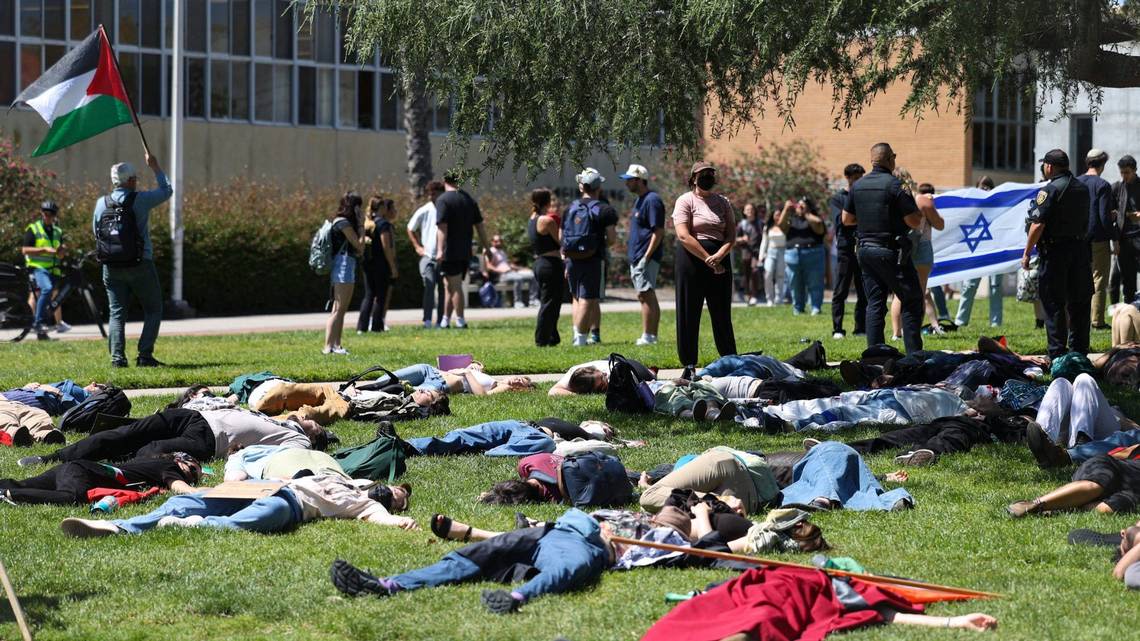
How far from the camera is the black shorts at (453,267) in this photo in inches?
749

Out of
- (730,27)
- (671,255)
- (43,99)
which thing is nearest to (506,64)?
(730,27)

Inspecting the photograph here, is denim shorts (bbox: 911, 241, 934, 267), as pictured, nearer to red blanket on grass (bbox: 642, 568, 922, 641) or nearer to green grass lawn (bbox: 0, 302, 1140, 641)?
green grass lawn (bbox: 0, 302, 1140, 641)

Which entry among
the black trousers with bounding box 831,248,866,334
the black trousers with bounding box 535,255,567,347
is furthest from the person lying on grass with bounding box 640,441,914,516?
the black trousers with bounding box 831,248,866,334

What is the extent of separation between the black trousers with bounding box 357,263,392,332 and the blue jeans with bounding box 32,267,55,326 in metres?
4.25

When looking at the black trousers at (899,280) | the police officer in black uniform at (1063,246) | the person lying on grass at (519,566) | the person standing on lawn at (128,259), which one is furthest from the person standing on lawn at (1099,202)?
the person lying on grass at (519,566)

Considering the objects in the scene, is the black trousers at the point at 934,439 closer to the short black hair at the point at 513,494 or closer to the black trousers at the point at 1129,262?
the short black hair at the point at 513,494

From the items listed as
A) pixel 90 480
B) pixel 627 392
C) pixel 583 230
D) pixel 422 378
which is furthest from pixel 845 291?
pixel 90 480

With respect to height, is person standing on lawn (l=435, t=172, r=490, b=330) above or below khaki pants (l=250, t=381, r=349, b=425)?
above

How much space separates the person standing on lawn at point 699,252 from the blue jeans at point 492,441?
297cm

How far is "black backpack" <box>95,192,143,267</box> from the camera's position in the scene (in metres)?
14.3

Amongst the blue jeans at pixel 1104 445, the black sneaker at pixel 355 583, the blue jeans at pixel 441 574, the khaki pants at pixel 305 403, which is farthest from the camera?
the khaki pants at pixel 305 403

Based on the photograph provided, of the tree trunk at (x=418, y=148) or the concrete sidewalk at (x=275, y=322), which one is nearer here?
the concrete sidewalk at (x=275, y=322)

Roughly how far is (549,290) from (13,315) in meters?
9.72

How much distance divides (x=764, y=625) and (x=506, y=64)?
5698mm
